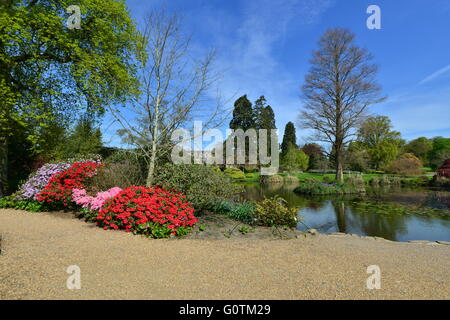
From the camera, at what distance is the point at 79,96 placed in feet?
33.3

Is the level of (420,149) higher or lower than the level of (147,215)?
higher

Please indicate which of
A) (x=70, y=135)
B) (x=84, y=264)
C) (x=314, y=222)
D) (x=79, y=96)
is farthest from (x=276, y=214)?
(x=70, y=135)

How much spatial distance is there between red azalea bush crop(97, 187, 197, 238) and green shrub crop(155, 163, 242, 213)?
0.64 m

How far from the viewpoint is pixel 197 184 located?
20.4 feet

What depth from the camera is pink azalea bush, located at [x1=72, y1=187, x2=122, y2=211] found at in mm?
5850

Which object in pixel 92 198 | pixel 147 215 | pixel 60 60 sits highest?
pixel 60 60

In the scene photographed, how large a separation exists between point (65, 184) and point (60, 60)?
18.3ft

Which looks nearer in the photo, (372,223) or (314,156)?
(372,223)

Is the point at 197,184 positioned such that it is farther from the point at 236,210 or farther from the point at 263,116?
the point at 263,116

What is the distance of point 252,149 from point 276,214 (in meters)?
23.8

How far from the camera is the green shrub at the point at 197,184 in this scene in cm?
621

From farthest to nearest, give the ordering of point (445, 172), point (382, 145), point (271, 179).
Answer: point (382, 145) < point (271, 179) < point (445, 172)

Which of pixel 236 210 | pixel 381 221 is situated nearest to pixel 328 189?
pixel 381 221

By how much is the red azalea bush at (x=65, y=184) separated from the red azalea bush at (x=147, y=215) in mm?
2145
